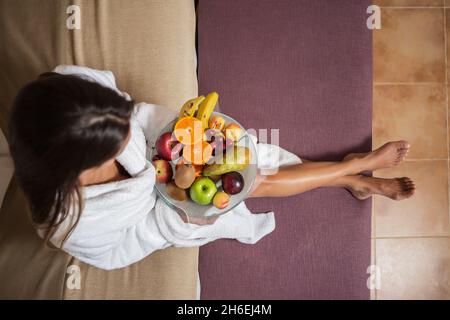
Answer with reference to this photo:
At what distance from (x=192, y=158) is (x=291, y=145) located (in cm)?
49

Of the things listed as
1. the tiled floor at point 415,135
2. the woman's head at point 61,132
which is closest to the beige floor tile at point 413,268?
the tiled floor at point 415,135

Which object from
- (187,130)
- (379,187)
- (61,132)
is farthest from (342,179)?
(61,132)

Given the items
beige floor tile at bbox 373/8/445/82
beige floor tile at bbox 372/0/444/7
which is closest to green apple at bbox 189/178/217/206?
beige floor tile at bbox 373/8/445/82

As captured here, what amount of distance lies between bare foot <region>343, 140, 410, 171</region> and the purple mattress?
0.05 m

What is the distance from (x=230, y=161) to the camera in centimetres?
96

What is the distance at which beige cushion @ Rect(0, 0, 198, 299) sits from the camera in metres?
1.03

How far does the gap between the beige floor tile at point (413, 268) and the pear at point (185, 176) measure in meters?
1.08

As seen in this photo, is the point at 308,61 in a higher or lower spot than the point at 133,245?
higher

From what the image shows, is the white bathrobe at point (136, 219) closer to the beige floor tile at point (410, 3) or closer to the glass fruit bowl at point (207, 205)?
the glass fruit bowl at point (207, 205)

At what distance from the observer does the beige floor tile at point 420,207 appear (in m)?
1.69

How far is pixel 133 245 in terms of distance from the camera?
1.00 meters
